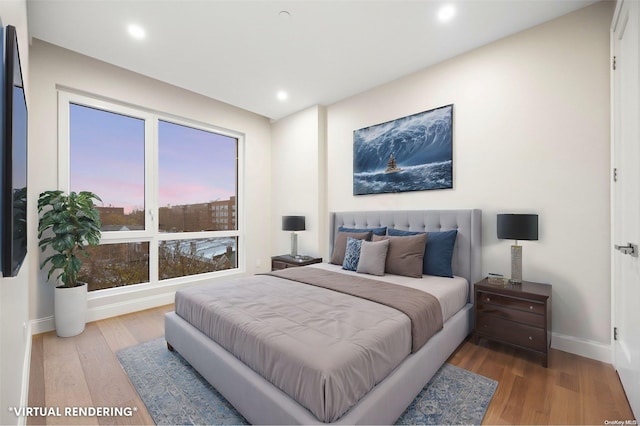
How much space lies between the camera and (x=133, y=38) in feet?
9.00

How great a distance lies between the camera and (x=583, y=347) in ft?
7.74

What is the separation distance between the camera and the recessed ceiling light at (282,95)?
393 centimetres

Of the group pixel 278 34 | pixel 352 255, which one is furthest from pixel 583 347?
pixel 278 34

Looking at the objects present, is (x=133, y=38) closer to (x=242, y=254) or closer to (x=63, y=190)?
(x=63, y=190)

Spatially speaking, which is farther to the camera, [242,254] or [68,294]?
[242,254]

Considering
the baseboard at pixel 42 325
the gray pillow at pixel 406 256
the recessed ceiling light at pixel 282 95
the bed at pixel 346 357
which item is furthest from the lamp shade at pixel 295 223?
the baseboard at pixel 42 325

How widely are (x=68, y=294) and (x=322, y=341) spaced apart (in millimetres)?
2842

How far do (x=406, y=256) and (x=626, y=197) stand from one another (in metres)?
1.62

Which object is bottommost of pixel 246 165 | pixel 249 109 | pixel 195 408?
pixel 195 408

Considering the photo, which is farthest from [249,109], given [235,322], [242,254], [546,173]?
[546,173]

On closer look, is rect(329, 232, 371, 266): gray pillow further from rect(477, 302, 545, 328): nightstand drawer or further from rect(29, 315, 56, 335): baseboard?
rect(29, 315, 56, 335): baseboard

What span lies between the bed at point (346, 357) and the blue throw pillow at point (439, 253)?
0.36 feet

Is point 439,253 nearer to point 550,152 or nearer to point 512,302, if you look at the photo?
point 512,302

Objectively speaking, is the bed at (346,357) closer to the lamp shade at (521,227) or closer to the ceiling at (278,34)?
the lamp shade at (521,227)
